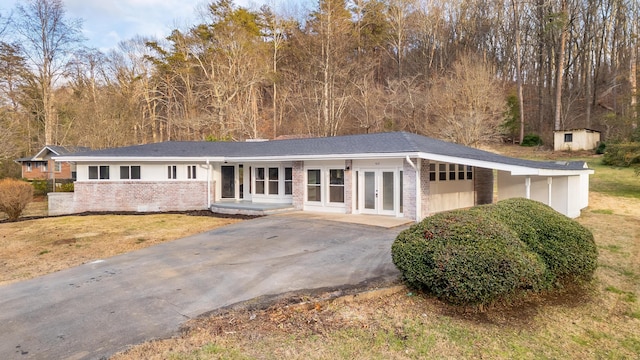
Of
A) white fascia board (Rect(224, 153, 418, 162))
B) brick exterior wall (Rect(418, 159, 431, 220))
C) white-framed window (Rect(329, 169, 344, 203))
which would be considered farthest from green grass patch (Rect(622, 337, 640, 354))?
white-framed window (Rect(329, 169, 344, 203))

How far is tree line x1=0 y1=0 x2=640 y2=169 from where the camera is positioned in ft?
91.6

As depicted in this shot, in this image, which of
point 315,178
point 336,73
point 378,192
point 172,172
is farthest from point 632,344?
point 336,73

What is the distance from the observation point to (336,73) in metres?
29.4

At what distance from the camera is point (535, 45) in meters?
36.5

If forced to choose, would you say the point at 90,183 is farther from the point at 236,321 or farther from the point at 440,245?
the point at 440,245

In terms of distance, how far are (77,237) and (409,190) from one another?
11099 millimetres

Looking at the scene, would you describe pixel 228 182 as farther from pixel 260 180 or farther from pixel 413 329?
pixel 413 329

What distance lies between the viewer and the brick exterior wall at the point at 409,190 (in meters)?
12.7

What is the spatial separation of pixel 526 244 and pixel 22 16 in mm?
34510

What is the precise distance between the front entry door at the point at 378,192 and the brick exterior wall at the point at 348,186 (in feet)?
1.40

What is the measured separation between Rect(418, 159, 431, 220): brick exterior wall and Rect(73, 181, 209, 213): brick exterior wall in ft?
37.8

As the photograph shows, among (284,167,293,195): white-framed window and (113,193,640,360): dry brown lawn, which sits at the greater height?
(284,167,293,195): white-framed window

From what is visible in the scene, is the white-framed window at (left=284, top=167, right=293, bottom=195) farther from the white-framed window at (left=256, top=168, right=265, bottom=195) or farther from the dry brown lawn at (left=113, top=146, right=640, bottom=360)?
the dry brown lawn at (left=113, top=146, right=640, bottom=360)

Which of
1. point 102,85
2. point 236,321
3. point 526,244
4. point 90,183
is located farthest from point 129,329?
point 102,85
